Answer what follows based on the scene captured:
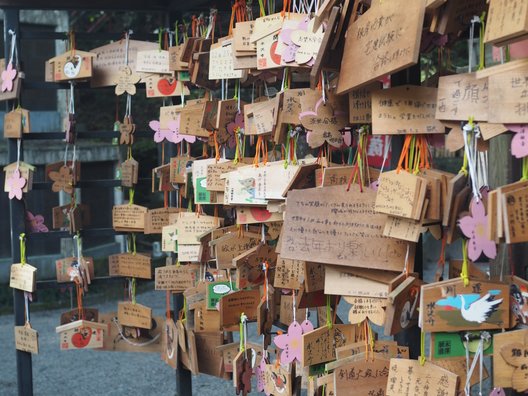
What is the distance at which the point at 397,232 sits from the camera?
5.19 feet

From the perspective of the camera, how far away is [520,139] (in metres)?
1.36

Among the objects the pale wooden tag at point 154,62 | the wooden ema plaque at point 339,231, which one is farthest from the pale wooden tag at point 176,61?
the wooden ema plaque at point 339,231

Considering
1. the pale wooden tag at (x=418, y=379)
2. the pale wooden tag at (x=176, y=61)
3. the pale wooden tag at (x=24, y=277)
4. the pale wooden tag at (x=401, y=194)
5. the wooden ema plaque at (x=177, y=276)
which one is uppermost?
the pale wooden tag at (x=176, y=61)

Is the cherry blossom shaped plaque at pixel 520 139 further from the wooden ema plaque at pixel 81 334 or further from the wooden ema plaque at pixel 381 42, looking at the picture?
the wooden ema plaque at pixel 81 334

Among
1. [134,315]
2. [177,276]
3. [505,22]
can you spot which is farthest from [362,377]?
[134,315]

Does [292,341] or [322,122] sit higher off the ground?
[322,122]

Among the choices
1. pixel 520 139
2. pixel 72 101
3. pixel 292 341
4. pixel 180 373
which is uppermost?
pixel 72 101

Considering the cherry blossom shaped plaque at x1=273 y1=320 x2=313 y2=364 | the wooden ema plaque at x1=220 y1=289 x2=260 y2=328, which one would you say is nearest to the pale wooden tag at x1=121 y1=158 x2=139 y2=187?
the wooden ema plaque at x1=220 y1=289 x2=260 y2=328

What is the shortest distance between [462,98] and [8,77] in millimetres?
2450

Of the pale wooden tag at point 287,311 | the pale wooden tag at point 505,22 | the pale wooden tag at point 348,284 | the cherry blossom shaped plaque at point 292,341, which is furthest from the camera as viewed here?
the pale wooden tag at point 287,311

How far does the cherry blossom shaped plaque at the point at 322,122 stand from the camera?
1899mm

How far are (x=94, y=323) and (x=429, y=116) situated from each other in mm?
2232

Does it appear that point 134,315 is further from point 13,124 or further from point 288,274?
point 288,274

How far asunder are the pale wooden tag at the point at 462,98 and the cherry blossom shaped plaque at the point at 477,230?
0.53 feet
